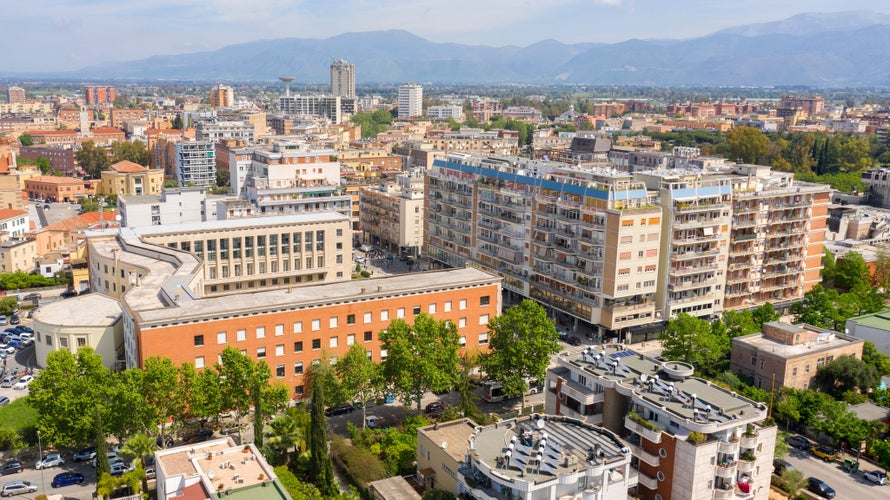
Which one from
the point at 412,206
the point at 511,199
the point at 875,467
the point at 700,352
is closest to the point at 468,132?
the point at 412,206

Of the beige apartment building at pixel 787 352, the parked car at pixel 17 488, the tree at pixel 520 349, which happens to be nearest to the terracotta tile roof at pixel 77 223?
the parked car at pixel 17 488

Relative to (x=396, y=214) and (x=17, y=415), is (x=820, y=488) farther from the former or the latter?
(x=396, y=214)

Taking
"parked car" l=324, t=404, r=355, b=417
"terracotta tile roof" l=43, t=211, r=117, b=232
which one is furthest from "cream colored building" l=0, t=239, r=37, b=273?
"parked car" l=324, t=404, r=355, b=417

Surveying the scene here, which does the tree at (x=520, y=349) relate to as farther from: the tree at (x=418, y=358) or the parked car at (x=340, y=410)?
the parked car at (x=340, y=410)

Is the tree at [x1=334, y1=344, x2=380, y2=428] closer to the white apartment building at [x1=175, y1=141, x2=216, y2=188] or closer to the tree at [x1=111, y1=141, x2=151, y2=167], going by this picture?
the white apartment building at [x1=175, y1=141, x2=216, y2=188]

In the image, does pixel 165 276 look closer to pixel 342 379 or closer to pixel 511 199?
pixel 342 379

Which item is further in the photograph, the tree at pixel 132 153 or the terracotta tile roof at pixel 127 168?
the tree at pixel 132 153
